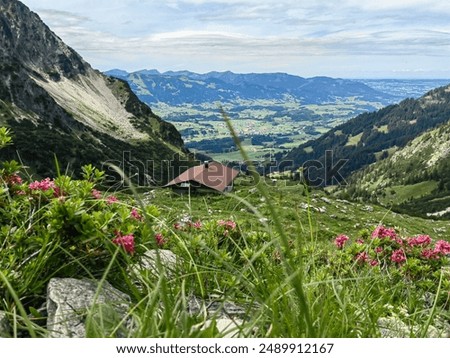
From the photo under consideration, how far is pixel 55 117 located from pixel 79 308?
493 ft

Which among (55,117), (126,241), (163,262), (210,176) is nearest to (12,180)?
(126,241)

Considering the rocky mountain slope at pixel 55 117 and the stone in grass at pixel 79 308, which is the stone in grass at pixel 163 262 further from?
the rocky mountain slope at pixel 55 117

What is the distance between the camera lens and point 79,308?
117 inches

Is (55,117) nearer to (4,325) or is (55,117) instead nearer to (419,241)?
(419,241)

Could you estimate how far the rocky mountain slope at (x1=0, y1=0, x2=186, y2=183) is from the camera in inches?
4210

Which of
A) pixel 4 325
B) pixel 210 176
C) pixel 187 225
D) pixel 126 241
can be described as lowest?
pixel 210 176

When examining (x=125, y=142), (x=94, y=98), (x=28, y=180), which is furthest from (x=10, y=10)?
(x=28, y=180)

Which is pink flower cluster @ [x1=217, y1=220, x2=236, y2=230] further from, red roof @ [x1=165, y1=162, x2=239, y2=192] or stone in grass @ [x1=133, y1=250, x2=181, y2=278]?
red roof @ [x1=165, y1=162, x2=239, y2=192]

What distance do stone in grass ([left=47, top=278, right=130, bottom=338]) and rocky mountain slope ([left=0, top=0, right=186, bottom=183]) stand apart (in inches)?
3581

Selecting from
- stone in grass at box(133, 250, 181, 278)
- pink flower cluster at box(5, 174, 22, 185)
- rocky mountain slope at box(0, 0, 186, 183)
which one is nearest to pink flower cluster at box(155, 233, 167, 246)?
stone in grass at box(133, 250, 181, 278)

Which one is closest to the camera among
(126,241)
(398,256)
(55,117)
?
(126,241)

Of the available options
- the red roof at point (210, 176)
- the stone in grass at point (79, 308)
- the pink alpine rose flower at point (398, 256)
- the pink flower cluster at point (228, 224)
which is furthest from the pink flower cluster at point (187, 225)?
the red roof at point (210, 176)

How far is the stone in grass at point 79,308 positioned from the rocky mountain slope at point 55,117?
3581 inches
